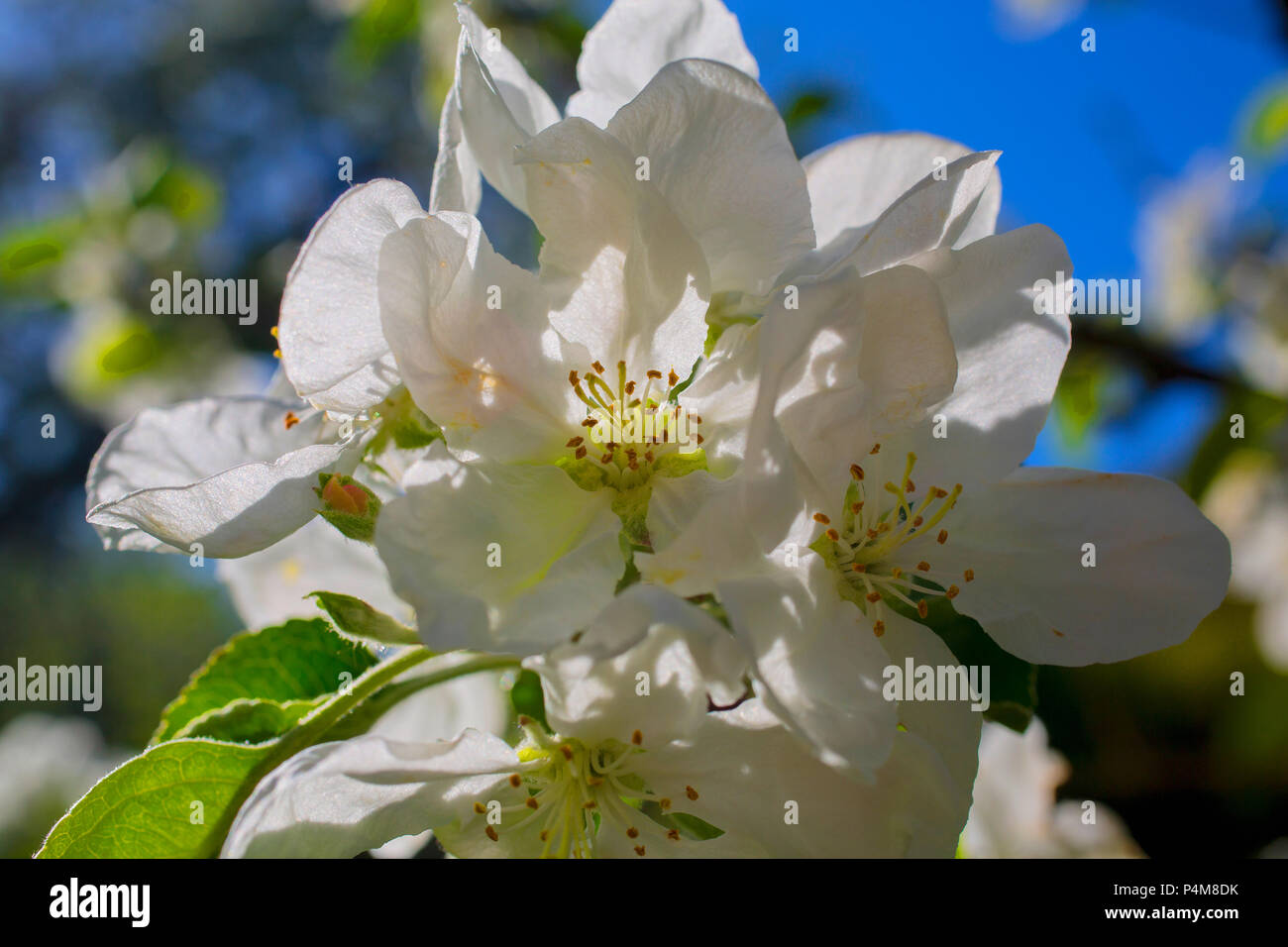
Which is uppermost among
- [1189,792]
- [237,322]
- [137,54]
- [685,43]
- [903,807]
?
[137,54]

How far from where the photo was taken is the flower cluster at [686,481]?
3.03 ft

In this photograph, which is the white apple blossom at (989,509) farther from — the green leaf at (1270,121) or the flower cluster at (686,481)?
the green leaf at (1270,121)

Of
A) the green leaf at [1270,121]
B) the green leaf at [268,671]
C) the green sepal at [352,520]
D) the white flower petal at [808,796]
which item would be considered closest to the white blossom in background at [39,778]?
the green leaf at [268,671]

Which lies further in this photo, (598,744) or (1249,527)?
(1249,527)

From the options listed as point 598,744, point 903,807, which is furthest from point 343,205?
point 903,807

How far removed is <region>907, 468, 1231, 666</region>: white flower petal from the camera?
1117 millimetres

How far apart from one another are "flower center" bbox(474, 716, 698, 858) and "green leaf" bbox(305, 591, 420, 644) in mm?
173

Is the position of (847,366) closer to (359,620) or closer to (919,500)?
(919,500)

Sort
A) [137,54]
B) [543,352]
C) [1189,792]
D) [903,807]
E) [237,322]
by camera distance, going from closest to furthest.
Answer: [903,807]
[543,352]
[237,322]
[1189,792]
[137,54]

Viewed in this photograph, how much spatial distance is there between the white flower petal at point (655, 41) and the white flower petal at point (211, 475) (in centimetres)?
55

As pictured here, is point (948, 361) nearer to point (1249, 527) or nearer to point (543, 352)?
point (543, 352)

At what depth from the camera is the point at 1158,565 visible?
1130mm

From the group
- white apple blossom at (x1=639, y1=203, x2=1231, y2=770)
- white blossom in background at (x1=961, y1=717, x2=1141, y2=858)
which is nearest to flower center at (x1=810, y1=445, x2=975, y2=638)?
white apple blossom at (x1=639, y1=203, x2=1231, y2=770)
